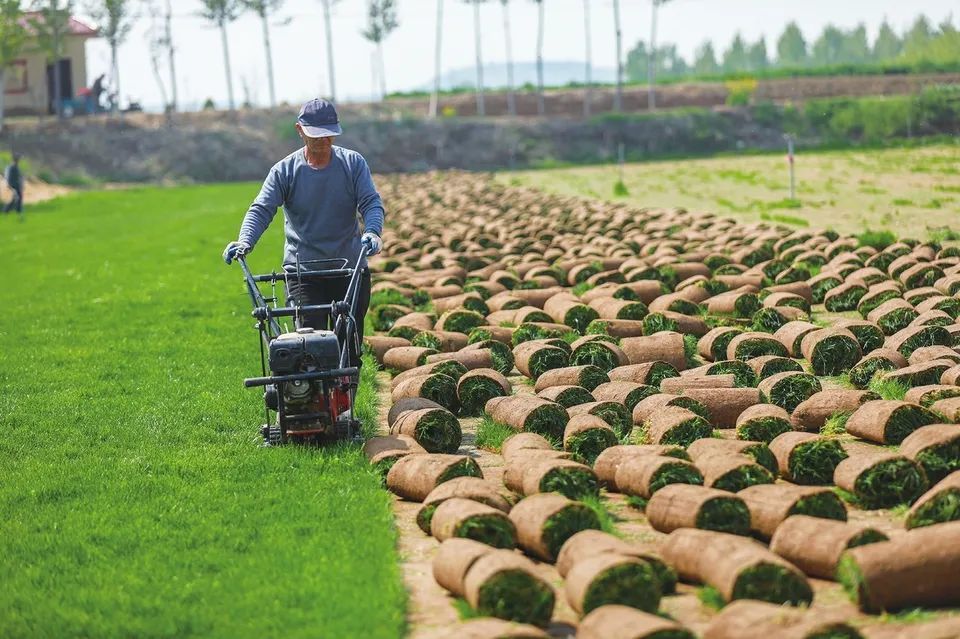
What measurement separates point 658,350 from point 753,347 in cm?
91

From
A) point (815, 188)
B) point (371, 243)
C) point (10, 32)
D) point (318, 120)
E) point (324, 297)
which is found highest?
point (10, 32)

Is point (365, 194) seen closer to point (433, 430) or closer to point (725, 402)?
point (433, 430)

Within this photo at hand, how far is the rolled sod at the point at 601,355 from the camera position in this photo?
12.4 meters

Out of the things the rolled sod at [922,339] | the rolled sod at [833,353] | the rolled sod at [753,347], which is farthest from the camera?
the rolled sod at [753,347]

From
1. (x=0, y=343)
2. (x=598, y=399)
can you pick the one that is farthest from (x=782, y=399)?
(x=0, y=343)

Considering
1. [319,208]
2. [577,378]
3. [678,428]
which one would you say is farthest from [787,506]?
[319,208]

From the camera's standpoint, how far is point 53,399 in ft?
40.9

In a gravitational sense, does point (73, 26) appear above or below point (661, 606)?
above

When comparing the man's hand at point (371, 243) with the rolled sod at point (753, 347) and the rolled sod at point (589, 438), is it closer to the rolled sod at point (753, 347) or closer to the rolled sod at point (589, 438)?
the rolled sod at point (589, 438)

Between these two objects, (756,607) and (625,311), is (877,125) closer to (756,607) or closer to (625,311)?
(625,311)

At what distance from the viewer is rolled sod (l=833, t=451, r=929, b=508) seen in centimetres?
802

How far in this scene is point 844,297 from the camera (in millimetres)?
15922

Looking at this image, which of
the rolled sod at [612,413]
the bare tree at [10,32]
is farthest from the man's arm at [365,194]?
the bare tree at [10,32]

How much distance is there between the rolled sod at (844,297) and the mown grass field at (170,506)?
682cm
